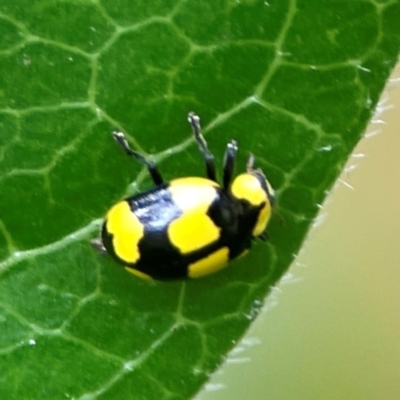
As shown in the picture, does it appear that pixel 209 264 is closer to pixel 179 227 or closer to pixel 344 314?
pixel 179 227

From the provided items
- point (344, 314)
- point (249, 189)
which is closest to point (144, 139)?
point (249, 189)

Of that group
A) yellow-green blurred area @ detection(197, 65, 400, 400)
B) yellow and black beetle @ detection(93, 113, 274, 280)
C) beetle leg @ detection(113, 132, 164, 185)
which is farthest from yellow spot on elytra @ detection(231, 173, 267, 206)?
yellow-green blurred area @ detection(197, 65, 400, 400)

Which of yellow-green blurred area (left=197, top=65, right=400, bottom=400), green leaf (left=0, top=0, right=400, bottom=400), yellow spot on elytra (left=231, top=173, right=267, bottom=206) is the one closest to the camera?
green leaf (left=0, top=0, right=400, bottom=400)

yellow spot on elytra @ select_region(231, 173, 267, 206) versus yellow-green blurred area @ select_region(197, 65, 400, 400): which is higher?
yellow spot on elytra @ select_region(231, 173, 267, 206)

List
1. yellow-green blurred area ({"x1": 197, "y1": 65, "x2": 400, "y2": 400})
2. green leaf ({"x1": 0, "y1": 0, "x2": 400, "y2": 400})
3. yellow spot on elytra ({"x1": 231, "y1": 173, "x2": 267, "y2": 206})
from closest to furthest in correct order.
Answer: green leaf ({"x1": 0, "y1": 0, "x2": 400, "y2": 400}) → yellow spot on elytra ({"x1": 231, "y1": 173, "x2": 267, "y2": 206}) → yellow-green blurred area ({"x1": 197, "y1": 65, "x2": 400, "y2": 400})

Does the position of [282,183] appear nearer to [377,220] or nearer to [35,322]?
[35,322]

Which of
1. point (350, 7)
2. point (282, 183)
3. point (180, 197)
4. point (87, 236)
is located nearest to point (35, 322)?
point (87, 236)

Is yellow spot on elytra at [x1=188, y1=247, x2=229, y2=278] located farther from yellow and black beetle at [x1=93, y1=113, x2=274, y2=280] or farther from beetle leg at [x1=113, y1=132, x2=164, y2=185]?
beetle leg at [x1=113, y1=132, x2=164, y2=185]
